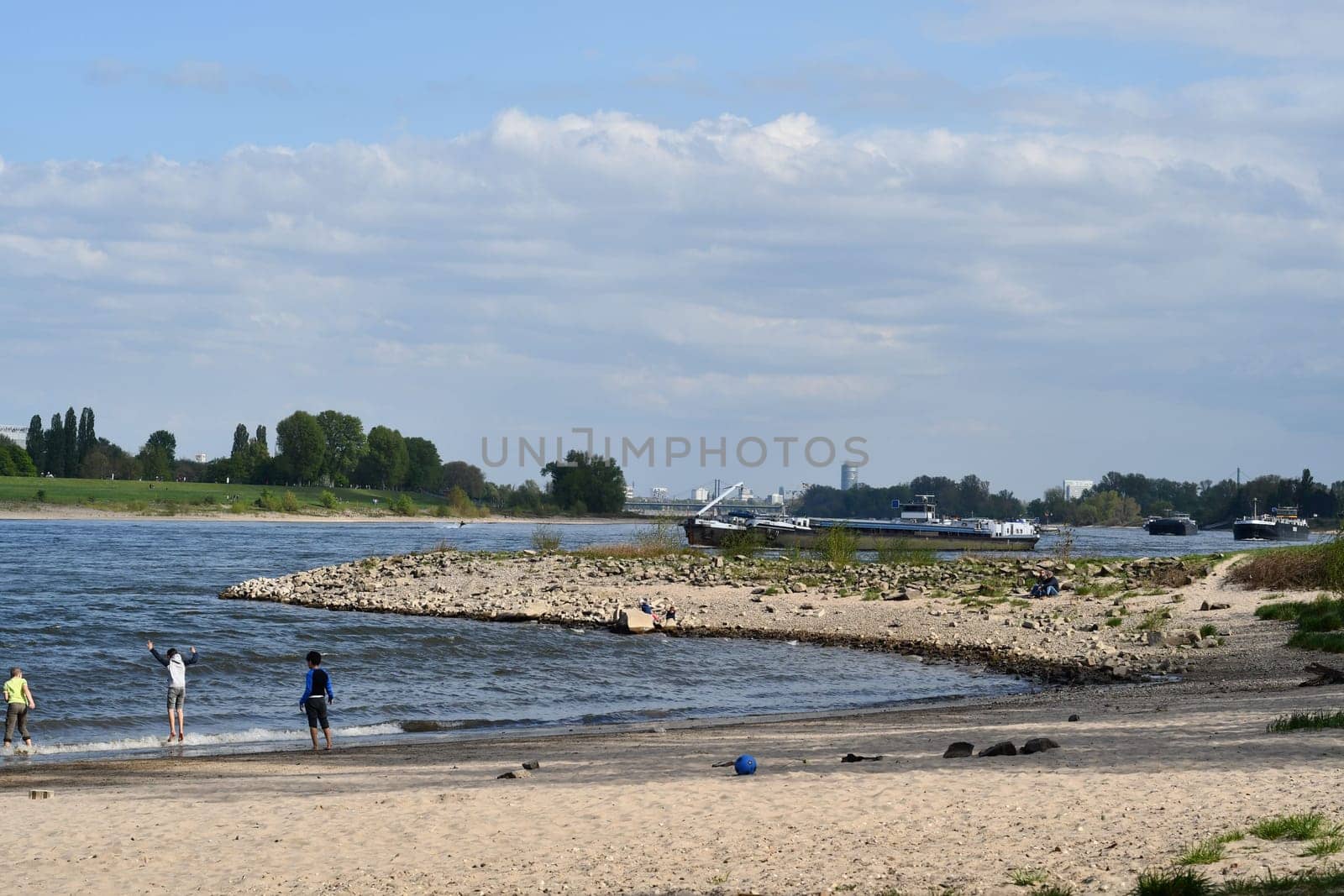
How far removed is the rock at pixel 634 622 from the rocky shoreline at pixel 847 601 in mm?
50

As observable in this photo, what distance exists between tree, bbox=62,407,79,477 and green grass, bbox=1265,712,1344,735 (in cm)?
18337

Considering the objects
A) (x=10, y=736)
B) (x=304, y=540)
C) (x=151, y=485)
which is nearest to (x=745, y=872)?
(x=10, y=736)

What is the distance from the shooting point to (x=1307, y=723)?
13938 mm

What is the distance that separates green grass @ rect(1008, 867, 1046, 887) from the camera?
8.22 metres

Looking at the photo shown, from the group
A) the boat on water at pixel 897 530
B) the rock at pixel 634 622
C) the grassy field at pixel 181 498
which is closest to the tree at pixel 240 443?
the grassy field at pixel 181 498

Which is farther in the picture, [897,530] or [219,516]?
[219,516]

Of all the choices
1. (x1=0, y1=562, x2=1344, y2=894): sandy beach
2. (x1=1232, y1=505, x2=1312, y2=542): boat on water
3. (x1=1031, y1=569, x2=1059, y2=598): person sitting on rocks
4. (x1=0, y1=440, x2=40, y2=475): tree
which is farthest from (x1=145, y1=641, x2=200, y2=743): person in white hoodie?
(x1=0, y1=440, x2=40, y2=475): tree

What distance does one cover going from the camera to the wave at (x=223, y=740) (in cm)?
1900

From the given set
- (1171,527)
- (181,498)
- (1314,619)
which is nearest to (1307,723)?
(1314,619)

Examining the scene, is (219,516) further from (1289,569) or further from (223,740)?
(223,740)

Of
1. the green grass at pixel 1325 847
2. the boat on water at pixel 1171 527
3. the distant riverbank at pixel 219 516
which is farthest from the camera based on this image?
the boat on water at pixel 1171 527

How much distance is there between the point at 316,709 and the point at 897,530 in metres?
Result: 82.8

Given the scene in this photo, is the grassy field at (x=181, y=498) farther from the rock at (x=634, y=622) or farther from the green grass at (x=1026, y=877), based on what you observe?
the green grass at (x=1026, y=877)

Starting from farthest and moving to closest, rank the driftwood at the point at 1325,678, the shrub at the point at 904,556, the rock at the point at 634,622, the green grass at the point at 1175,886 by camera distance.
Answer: the shrub at the point at 904,556, the rock at the point at 634,622, the driftwood at the point at 1325,678, the green grass at the point at 1175,886
